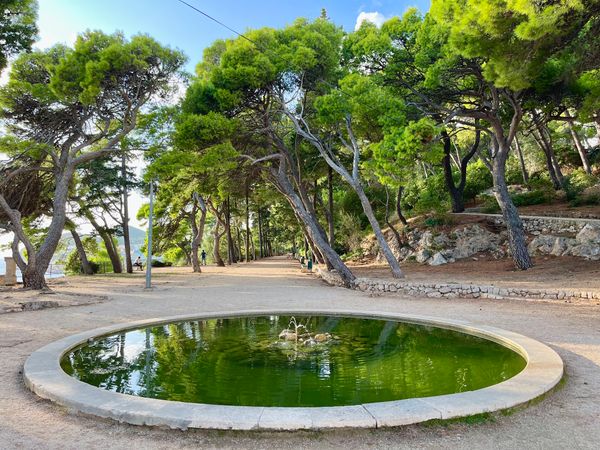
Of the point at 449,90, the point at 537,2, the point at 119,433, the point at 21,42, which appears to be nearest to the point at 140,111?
the point at 21,42

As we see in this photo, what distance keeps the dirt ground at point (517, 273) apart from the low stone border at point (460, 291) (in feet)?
1.87

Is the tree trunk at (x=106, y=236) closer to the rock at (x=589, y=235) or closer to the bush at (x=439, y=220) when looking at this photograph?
the bush at (x=439, y=220)

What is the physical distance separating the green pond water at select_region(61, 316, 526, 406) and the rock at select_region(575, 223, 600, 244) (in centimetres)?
1095

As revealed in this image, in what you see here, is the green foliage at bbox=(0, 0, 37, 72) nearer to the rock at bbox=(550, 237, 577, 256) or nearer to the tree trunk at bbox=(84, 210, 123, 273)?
the tree trunk at bbox=(84, 210, 123, 273)

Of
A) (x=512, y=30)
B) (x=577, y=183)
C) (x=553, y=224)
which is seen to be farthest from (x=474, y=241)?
(x=512, y=30)

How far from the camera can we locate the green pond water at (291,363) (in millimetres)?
4414

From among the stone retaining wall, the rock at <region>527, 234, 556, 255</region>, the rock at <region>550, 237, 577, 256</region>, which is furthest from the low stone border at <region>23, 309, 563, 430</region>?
the stone retaining wall

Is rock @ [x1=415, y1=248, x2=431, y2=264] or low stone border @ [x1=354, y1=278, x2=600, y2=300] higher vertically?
rock @ [x1=415, y1=248, x2=431, y2=264]

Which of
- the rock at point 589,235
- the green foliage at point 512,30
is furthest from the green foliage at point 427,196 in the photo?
the green foliage at point 512,30

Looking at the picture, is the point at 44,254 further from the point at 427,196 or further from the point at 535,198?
the point at 535,198

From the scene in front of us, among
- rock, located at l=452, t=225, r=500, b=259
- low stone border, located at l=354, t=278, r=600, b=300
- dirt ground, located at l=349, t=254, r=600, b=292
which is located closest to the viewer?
low stone border, located at l=354, t=278, r=600, b=300

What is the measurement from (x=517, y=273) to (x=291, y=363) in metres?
12.0

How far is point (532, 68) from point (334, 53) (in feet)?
24.1

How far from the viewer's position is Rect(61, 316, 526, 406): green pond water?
4414mm
